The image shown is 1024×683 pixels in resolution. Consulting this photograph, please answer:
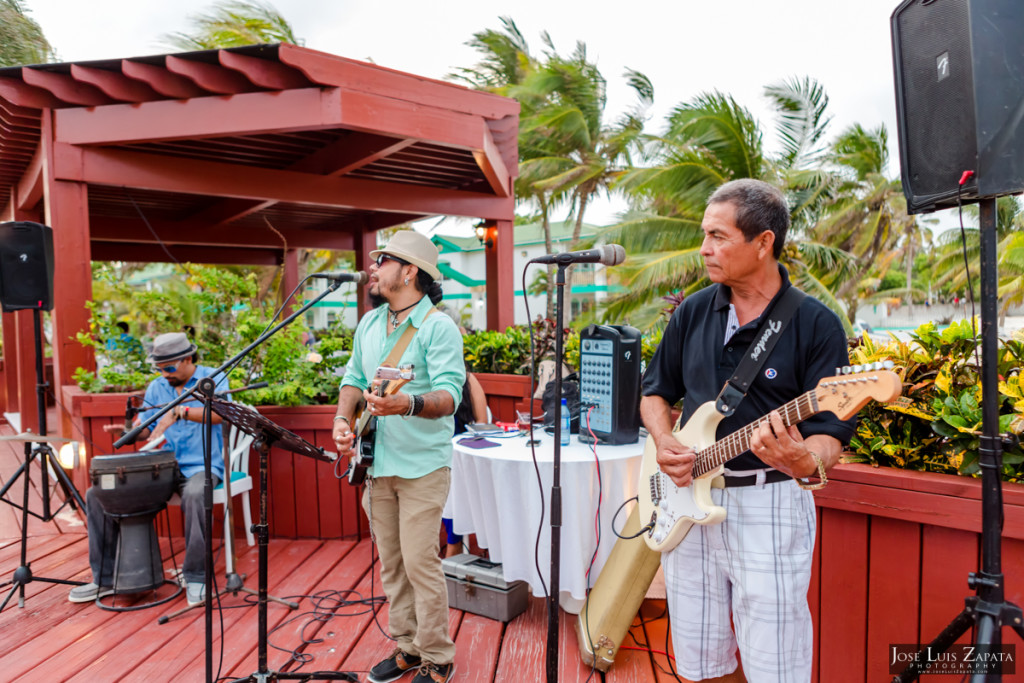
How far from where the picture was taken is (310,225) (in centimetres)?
1086

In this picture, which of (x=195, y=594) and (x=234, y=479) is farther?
(x=234, y=479)

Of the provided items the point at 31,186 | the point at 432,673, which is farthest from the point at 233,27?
the point at 432,673

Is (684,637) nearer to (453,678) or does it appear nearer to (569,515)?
(569,515)

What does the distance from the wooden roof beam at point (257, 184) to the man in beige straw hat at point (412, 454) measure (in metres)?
3.99

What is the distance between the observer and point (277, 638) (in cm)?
320

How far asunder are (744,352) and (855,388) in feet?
1.21

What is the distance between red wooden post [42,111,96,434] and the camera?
4.96 meters

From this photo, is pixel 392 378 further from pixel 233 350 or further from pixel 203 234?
pixel 203 234

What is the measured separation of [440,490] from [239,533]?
2783 mm

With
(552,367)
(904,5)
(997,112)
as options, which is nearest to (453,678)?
(552,367)

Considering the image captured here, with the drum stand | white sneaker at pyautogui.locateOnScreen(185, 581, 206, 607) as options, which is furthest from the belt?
the drum stand

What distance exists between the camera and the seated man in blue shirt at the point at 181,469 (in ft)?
12.0

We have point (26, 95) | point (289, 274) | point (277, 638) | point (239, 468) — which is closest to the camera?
point (277, 638)

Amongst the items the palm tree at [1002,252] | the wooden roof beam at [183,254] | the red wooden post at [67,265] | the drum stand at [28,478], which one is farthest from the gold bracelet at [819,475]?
the wooden roof beam at [183,254]
